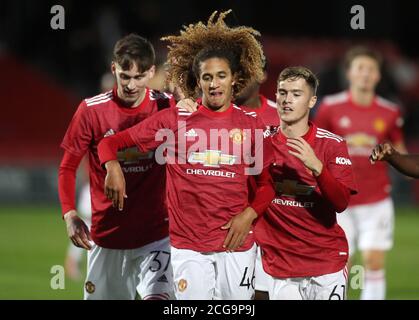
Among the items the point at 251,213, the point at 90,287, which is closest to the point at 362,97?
the point at 90,287

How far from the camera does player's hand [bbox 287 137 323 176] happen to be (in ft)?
22.6

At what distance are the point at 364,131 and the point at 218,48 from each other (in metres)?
3.94

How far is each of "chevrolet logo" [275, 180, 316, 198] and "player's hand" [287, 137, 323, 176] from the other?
0.44 metres

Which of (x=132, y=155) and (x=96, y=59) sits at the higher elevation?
(x=96, y=59)

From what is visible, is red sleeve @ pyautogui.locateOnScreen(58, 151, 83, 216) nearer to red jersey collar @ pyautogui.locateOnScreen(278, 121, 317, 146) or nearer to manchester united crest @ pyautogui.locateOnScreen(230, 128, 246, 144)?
manchester united crest @ pyautogui.locateOnScreen(230, 128, 246, 144)

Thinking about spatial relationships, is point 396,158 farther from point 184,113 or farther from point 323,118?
point 323,118

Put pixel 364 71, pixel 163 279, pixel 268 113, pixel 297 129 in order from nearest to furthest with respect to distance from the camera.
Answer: pixel 297 129
pixel 163 279
pixel 268 113
pixel 364 71

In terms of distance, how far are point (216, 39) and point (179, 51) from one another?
29cm

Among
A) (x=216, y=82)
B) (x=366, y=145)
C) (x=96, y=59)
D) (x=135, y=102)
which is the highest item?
(x=96, y=59)

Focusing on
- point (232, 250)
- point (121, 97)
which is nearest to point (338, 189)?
point (232, 250)

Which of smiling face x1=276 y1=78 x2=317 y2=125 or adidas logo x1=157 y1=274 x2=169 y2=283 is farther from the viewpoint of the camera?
adidas logo x1=157 y1=274 x2=169 y2=283

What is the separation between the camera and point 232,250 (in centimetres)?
708

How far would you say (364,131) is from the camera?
10922mm

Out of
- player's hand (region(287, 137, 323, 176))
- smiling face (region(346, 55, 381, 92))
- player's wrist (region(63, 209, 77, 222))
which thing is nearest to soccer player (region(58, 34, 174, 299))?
player's wrist (region(63, 209, 77, 222))
